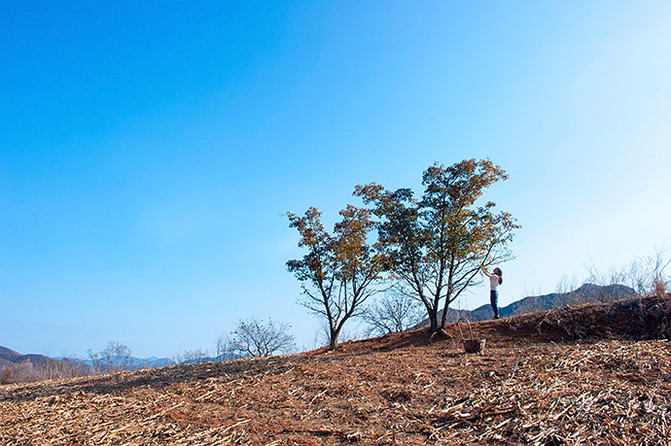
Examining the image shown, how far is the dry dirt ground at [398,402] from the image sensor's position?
3736mm

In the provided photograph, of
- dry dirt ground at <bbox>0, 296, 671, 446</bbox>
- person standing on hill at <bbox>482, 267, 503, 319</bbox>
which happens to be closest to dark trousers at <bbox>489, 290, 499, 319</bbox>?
person standing on hill at <bbox>482, 267, 503, 319</bbox>

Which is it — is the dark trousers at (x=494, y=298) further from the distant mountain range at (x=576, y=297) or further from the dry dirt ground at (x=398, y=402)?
the dry dirt ground at (x=398, y=402)

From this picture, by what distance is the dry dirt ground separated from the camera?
3.74 metres

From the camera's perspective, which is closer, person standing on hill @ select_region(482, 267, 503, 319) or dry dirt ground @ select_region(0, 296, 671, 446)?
dry dirt ground @ select_region(0, 296, 671, 446)

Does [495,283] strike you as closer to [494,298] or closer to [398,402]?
[494,298]

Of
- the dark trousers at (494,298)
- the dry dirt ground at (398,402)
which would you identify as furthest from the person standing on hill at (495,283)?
the dry dirt ground at (398,402)

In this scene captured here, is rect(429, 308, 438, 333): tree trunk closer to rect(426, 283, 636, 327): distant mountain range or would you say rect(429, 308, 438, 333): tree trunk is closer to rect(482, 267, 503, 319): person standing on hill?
rect(426, 283, 636, 327): distant mountain range

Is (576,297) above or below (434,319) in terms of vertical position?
above

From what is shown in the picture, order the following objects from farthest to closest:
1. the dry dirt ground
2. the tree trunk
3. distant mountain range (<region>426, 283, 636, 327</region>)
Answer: distant mountain range (<region>426, 283, 636, 327</region>), the tree trunk, the dry dirt ground

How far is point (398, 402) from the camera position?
497cm

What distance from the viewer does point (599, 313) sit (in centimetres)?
935

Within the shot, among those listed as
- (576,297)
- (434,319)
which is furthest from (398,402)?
(576,297)

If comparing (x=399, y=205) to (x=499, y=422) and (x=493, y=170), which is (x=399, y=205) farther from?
(x=499, y=422)

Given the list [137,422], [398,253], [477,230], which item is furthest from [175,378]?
[477,230]
